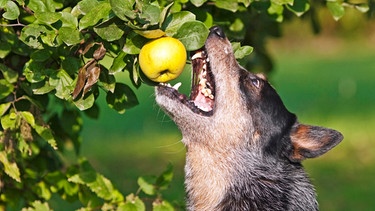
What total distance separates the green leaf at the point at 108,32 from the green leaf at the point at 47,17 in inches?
9.0

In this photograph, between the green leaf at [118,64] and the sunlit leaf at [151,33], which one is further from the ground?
the sunlit leaf at [151,33]

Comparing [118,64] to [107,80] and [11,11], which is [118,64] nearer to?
[107,80]

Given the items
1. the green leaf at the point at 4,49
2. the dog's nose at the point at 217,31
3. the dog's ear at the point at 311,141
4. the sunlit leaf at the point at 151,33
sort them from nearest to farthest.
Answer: the sunlit leaf at the point at 151,33 < the green leaf at the point at 4,49 < the dog's nose at the point at 217,31 < the dog's ear at the point at 311,141

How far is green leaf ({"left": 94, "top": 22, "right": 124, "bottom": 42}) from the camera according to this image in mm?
5086

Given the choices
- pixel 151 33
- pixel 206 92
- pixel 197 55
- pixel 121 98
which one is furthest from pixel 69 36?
pixel 206 92

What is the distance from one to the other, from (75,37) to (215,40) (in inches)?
42.9

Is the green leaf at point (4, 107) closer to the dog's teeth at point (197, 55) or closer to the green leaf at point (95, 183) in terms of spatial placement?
the green leaf at point (95, 183)

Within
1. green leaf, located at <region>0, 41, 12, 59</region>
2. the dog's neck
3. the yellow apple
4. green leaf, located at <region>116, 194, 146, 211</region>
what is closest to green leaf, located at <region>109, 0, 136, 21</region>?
the yellow apple

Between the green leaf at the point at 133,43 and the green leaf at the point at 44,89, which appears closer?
the green leaf at the point at 133,43

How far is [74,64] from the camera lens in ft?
17.6

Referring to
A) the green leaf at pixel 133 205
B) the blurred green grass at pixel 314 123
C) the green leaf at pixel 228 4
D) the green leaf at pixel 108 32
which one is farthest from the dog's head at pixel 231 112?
the blurred green grass at pixel 314 123

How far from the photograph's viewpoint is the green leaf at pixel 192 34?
5.20 meters

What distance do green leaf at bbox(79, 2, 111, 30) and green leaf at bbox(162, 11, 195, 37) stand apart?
1.08 feet

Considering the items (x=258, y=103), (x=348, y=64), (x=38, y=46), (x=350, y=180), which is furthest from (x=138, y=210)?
(x=348, y=64)
